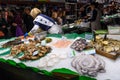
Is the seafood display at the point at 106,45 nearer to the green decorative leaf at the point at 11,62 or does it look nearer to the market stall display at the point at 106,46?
the market stall display at the point at 106,46

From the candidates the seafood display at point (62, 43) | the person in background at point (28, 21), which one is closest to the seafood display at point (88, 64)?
the seafood display at point (62, 43)

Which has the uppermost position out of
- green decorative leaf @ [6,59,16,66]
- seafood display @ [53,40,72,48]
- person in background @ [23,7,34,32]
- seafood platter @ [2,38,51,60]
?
person in background @ [23,7,34,32]

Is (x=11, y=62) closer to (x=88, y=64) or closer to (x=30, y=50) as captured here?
(x=30, y=50)

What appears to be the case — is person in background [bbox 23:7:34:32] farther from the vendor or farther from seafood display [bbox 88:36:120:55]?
seafood display [bbox 88:36:120:55]

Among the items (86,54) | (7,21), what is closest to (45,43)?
(86,54)

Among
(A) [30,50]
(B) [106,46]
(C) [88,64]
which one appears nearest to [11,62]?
(A) [30,50]

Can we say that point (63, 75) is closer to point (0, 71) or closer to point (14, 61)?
point (14, 61)

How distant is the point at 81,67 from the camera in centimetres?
217

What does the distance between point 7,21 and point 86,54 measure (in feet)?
15.1

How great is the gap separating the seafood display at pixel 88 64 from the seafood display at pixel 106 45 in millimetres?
144

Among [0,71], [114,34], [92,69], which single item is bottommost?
[0,71]

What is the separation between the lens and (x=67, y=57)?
2432 mm

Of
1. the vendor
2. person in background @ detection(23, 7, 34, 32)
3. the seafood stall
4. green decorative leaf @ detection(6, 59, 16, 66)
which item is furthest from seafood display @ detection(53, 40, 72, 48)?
person in background @ detection(23, 7, 34, 32)

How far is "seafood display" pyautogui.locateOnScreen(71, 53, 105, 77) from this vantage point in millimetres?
2095
